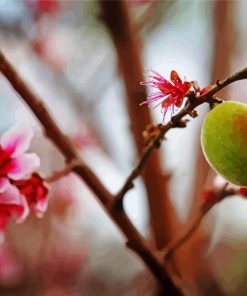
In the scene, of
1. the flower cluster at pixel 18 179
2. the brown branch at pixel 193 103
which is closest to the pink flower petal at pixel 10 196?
the flower cluster at pixel 18 179

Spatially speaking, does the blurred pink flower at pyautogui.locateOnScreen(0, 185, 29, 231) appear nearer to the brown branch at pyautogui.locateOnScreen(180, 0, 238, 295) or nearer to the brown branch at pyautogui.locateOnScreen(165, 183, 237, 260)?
the brown branch at pyautogui.locateOnScreen(165, 183, 237, 260)

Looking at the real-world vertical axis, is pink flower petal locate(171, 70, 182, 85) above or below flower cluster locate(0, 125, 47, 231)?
above

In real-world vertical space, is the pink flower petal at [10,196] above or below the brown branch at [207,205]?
above

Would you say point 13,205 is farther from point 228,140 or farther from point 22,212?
point 228,140

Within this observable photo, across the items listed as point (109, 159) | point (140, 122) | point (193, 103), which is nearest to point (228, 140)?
point (193, 103)

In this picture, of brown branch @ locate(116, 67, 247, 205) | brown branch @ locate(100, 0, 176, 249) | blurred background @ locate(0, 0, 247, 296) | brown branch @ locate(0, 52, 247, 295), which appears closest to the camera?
brown branch @ locate(116, 67, 247, 205)

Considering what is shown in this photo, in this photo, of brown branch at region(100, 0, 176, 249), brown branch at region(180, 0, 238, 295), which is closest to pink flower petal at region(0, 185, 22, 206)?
brown branch at region(100, 0, 176, 249)

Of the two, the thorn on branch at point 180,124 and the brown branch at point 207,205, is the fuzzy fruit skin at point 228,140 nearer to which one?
the thorn on branch at point 180,124
